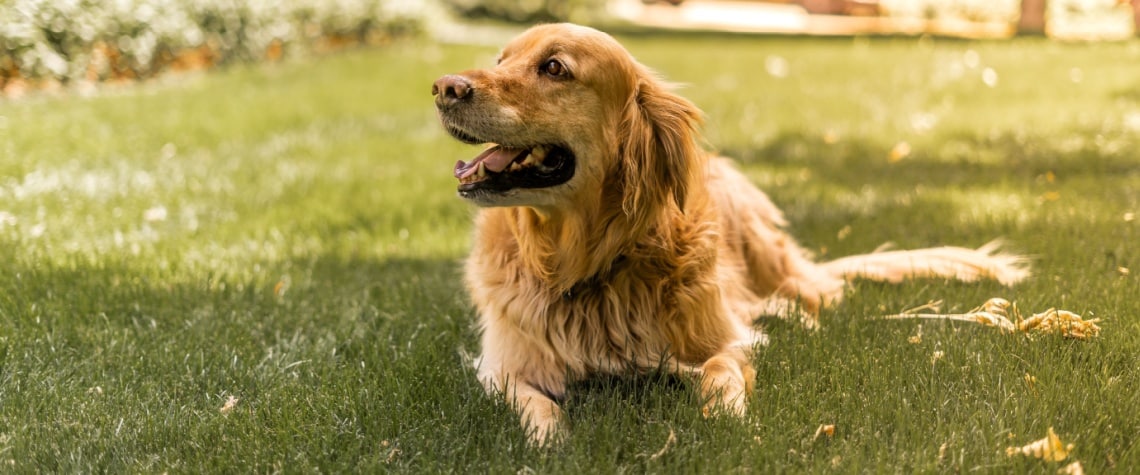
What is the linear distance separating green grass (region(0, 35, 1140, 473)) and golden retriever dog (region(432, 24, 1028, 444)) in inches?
5.6

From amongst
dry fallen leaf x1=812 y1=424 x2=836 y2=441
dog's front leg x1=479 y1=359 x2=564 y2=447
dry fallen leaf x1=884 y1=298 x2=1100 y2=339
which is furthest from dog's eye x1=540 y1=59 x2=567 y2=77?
dry fallen leaf x1=884 y1=298 x2=1100 y2=339

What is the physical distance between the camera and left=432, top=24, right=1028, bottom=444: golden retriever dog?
9.58ft

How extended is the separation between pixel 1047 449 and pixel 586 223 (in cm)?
146

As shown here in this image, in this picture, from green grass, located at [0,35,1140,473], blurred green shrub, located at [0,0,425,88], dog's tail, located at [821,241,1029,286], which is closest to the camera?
green grass, located at [0,35,1140,473]

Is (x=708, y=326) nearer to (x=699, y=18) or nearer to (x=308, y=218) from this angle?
(x=308, y=218)

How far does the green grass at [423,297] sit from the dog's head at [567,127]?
2.10 ft

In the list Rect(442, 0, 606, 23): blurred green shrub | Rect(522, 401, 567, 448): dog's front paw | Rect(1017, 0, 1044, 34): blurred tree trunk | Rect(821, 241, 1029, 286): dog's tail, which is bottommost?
Rect(442, 0, 606, 23): blurred green shrub

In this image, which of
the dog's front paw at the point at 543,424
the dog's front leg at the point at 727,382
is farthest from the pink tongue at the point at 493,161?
the dog's front leg at the point at 727,382

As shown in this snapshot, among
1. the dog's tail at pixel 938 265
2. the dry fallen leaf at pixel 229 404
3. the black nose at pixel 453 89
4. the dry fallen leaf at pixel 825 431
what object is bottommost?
Answer: the dog's tail at pixel 938 265

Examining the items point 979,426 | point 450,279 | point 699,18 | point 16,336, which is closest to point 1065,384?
point 979,426

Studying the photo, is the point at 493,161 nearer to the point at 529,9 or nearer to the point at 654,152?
the point at 654,152

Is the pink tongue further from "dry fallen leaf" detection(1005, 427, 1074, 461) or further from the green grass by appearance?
"dry fallen leaf" detection(1005, 427, 1074, 461)

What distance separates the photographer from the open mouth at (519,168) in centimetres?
296

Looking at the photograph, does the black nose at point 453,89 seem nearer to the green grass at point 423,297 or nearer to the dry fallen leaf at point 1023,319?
the green grass at point 423,297
